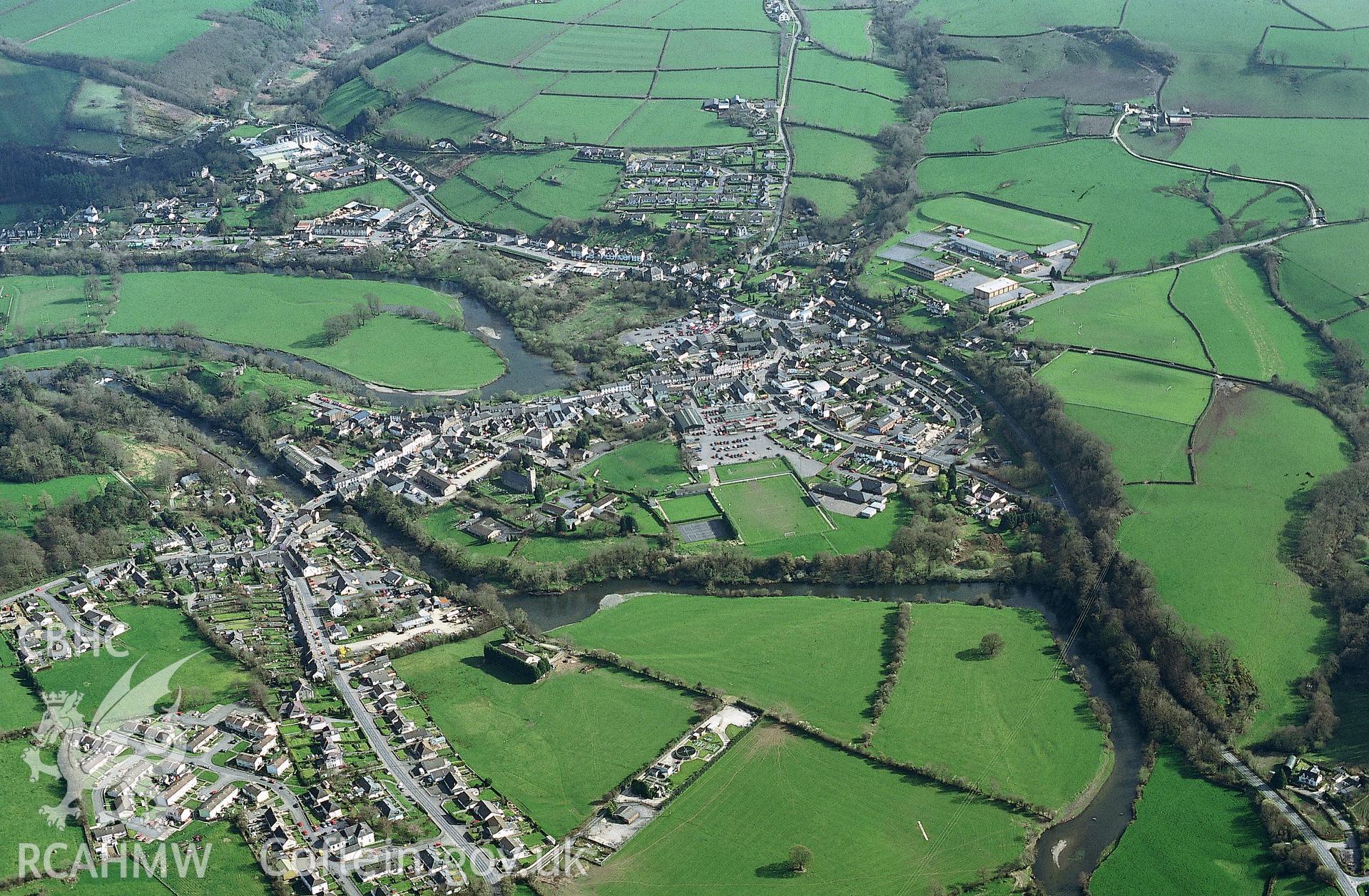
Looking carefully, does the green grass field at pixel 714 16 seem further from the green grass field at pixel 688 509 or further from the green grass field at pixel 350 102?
the green grass field at pixel 688 509

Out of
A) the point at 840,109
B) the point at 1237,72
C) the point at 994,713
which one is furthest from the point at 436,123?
the point at 994,713

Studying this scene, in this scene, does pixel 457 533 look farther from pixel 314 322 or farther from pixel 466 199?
pixel 466 199

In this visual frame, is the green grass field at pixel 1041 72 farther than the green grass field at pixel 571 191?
Yes

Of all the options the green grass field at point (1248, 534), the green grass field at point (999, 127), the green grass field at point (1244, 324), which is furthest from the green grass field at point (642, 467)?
the green grass field at point (999, 127)

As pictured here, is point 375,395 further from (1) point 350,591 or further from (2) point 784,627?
(2) point 784,627

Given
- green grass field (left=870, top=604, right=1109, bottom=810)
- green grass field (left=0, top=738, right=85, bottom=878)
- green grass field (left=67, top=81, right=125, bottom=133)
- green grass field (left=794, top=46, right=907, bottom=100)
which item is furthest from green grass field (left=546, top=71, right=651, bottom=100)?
green grass field (left=0, top=738, right=85, bottom=878)

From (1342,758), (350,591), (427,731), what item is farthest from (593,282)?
(1342,758)
